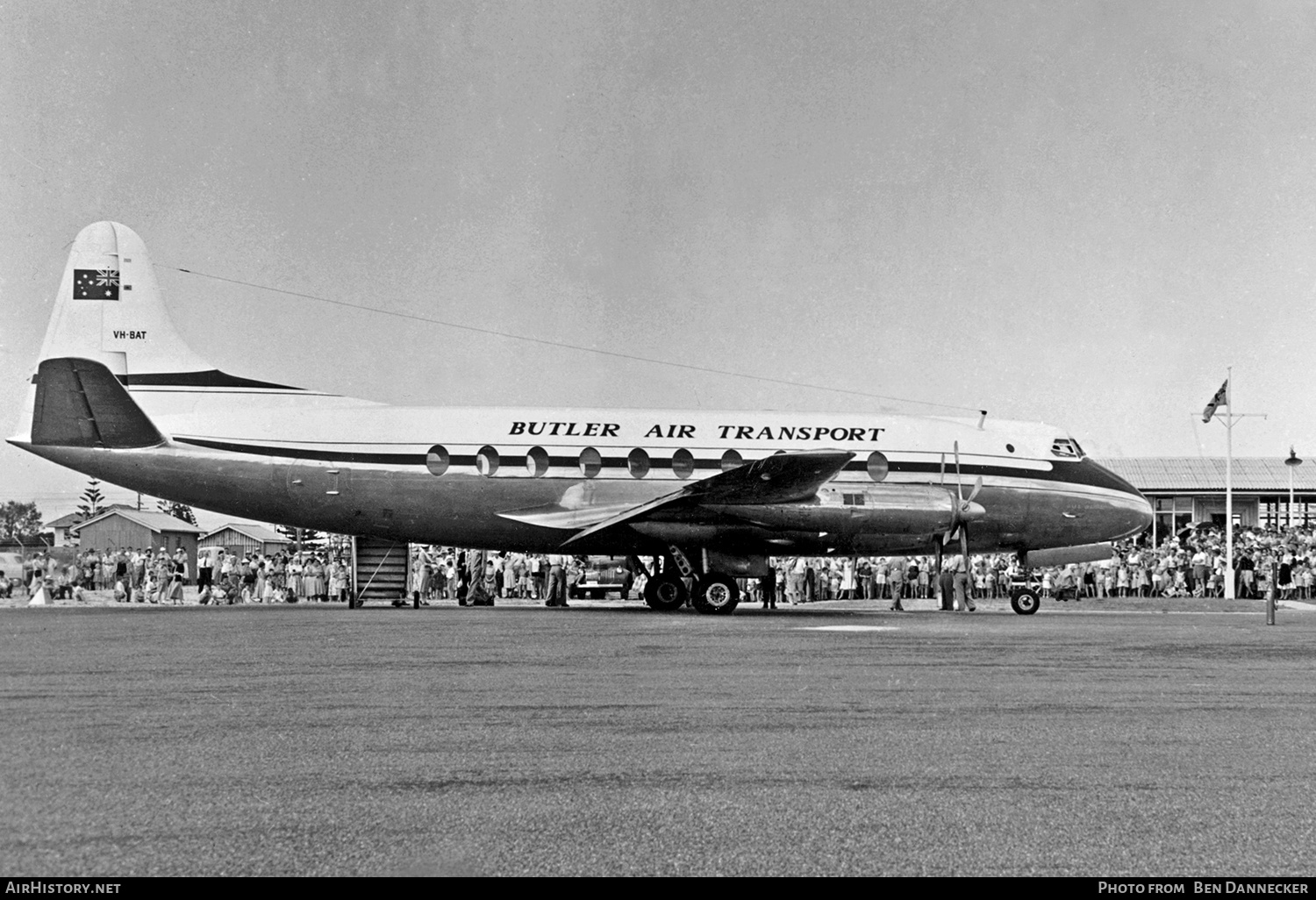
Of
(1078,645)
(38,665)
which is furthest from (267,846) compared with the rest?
(1078,645)

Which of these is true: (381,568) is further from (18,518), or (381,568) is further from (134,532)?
(18,518)

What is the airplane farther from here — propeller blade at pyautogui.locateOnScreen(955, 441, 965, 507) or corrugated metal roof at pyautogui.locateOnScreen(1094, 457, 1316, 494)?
corrugated metal roof at pyautogui.locateOnScreen(1094, 457, 1316, 494)

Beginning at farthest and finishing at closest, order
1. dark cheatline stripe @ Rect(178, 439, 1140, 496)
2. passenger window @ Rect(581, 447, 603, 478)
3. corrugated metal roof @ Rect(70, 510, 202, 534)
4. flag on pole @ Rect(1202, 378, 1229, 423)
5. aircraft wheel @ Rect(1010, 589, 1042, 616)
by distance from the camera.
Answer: corrugated metal roof @ Rect(70, 510, 202, 534), flag on pole @ Rect(1202, 378, 1229, 423), aircraft wheel @ Rect(1010, 589, 1042, 616), passenger window @ Rect(581, 447, 603, 478), dark cheatline stripe @ Rect(178, 439, 1140, 496)

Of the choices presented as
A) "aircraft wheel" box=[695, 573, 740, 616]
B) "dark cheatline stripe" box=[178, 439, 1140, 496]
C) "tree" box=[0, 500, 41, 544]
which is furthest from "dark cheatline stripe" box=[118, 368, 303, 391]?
"tree" box=[0, 500, 41, 544]

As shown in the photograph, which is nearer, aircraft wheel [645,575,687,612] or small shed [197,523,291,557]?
aircraft wheel [645,575,687,612]

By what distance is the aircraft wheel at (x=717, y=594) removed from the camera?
25484 millimetres

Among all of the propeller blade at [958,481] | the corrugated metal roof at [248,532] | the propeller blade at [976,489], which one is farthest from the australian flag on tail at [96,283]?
the corrugated metal roof at [248,532]

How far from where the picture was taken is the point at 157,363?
26.8m

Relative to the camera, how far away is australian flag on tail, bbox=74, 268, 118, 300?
26.7 metres

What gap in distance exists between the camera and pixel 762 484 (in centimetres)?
2462

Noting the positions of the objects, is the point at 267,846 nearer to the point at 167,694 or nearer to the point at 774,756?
the point at 774,756

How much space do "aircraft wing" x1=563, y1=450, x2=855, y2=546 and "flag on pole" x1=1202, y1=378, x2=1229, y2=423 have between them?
25508 mm

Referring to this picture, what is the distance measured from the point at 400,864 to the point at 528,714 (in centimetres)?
430
